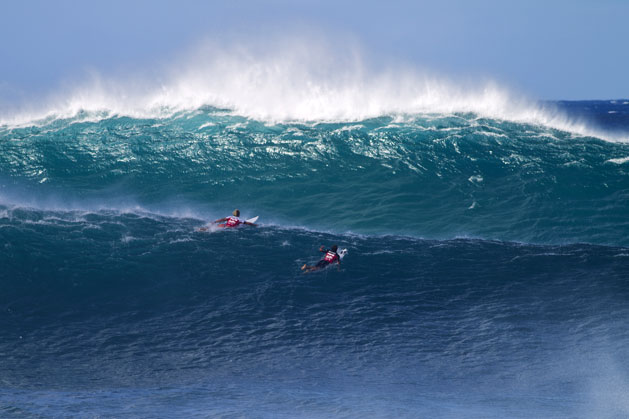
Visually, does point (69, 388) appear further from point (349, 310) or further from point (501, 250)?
point (501, 250)

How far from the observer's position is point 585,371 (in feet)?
51.8

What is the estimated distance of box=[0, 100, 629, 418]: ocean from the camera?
600 inches

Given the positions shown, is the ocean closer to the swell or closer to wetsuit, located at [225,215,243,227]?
the swell

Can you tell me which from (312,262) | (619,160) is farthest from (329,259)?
(619,160)

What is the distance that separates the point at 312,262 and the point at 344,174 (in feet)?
Answer: 31.2

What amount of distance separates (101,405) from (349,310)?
8.44 meters

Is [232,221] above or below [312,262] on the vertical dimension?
above

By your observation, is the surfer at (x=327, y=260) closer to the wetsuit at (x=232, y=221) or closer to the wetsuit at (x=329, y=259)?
the wetsuit at (x=329, y=259)

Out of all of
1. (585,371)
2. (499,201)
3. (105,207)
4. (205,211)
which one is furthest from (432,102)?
(585,371)

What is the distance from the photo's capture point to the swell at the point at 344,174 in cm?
2684

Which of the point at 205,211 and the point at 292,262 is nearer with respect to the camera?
the point at 292,262

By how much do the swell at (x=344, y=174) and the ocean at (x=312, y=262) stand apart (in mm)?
123

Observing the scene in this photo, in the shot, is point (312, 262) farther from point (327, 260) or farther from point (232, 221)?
point (232, 221)

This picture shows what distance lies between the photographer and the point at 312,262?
22594 mm
